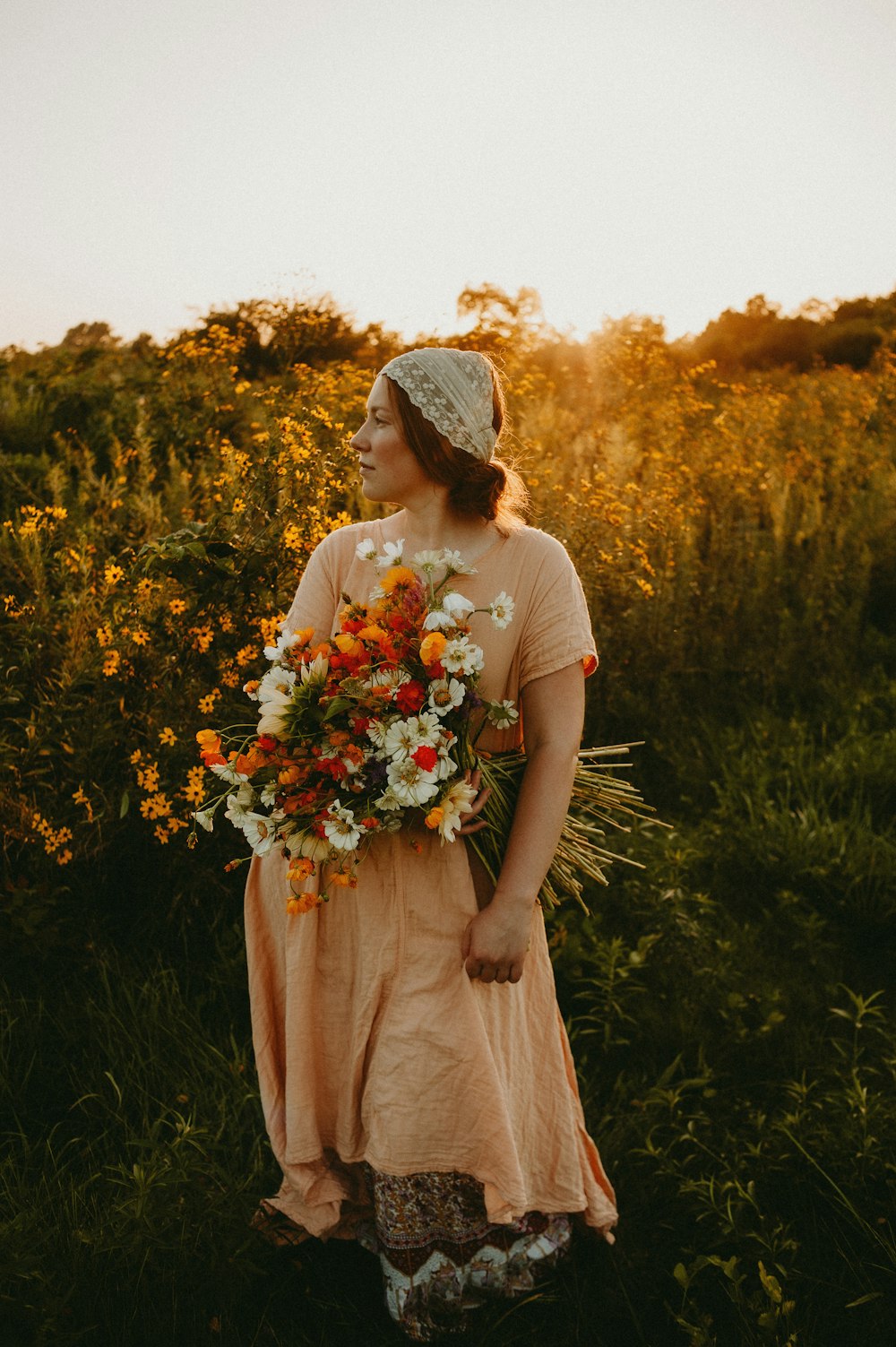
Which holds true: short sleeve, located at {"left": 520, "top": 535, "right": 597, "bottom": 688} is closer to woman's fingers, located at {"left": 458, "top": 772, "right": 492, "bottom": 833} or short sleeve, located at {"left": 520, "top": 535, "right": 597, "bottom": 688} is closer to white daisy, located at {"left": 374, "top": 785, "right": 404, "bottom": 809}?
woman's fingers, located at {"left": 458, "top": 772, "right": 492, "bottom": 833}

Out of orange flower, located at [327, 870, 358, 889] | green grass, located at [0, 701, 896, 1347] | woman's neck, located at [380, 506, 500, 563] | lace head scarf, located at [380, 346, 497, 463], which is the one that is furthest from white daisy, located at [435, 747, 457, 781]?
green grass, located at [0, 701, 896, 1347]

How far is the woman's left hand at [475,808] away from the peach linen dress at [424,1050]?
7 centimetres

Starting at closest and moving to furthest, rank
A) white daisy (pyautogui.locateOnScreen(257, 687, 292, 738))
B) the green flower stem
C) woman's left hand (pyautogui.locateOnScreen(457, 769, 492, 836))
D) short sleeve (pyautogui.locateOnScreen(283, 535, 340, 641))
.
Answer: white daisy (pyautogui.locateOnScreen(257, 687, 292, 738)), woman's left hand (pyautogui.locateOnScreen(457, 769, 492, 836)), the green flower stem, short sleeve (pyautogui.locateOnScreen(283, 535, 340, 641))

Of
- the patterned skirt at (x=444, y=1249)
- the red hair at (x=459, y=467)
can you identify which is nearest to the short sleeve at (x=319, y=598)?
the red hair at (x=459, y=467)

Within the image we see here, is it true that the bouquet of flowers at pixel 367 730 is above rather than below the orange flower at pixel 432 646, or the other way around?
below

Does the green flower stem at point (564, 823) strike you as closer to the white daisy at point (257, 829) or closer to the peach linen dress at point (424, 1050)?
the peach linen dress at point (424, 1050)

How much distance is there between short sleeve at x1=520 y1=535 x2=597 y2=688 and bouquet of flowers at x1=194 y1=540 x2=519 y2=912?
0.15 metres

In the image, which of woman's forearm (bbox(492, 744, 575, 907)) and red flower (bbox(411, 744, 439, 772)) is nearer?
red flower (bbox(411, 744, 439, 772))

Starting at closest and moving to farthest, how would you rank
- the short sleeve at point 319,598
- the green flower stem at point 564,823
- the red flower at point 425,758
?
the red flower at point 425,758, the green flower stem at point 564,823, the short sleeve at point 319,598

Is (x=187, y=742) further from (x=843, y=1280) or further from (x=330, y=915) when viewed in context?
(x=843, y=1280)

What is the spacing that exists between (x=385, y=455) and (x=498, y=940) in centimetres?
89

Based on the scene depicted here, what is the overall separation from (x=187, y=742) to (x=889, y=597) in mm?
4136

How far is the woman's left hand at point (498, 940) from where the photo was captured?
1.62m

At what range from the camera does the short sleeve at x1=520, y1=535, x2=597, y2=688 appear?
168cm
